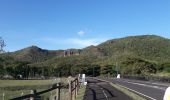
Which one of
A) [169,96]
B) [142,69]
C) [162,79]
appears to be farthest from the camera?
[142,69]

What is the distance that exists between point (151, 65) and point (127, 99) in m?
155

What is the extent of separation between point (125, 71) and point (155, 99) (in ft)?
513

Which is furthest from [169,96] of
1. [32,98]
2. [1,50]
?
[1,50]

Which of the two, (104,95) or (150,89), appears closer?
(104,95)

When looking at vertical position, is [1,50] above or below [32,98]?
above

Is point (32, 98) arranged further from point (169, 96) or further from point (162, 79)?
point (162, 79)

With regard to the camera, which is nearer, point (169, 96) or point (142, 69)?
point (169, 96)

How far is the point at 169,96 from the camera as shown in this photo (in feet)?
24.6

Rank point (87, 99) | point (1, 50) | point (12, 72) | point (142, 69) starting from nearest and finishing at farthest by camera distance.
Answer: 1. point (87, 99)
2. point (1, 50)
3. point (142, 69)
4. point (12, 72)

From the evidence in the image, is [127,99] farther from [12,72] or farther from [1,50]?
[12,72]

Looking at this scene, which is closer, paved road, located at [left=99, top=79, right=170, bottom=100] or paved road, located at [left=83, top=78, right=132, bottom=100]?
paved road, located at [left=83, top=78, right=132, bottom=100]

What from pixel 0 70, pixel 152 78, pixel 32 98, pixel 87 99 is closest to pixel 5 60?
pixel 0 70

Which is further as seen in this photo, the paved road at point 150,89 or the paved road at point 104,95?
the paved road at point 150,89

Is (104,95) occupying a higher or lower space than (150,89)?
lower
